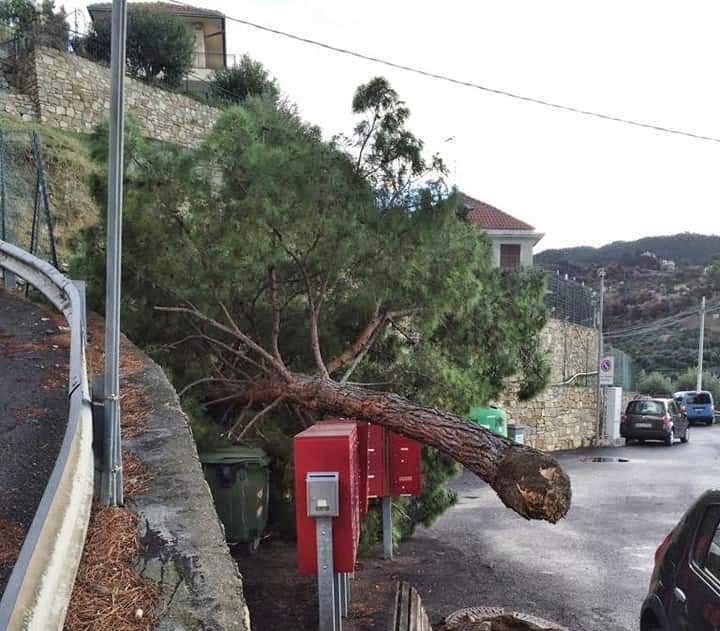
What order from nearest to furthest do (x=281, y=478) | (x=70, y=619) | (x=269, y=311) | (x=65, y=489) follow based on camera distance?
(x=70, y=619)
(x=65, y=489)
(x=281, y=478)
(x=269, y=311)

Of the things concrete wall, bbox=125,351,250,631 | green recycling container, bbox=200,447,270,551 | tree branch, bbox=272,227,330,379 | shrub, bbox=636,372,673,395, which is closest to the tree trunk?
tree branch, bbox=272,227,330,379

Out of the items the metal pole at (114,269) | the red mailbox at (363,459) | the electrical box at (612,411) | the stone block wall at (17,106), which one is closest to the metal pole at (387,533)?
the red mailbox at (363,459)

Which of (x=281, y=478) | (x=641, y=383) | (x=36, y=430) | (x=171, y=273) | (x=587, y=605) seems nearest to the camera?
(x=36, y=430)

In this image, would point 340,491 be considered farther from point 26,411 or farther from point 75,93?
point 75,93

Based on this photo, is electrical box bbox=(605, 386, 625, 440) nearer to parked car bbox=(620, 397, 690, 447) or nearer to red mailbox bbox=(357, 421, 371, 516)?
parked car bbox=(620, 397, 690, 447)

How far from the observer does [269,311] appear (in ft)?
29.2

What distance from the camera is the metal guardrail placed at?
2175 millimetres

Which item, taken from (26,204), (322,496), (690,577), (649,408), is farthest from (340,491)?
(649,408)

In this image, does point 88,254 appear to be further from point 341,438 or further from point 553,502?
point 553,502

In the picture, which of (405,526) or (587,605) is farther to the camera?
(405,526)

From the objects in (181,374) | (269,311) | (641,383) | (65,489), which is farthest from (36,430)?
(641,383)

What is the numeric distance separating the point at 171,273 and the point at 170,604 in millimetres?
5181

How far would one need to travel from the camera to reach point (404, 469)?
27.7ft

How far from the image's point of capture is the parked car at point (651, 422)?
23328 mm
